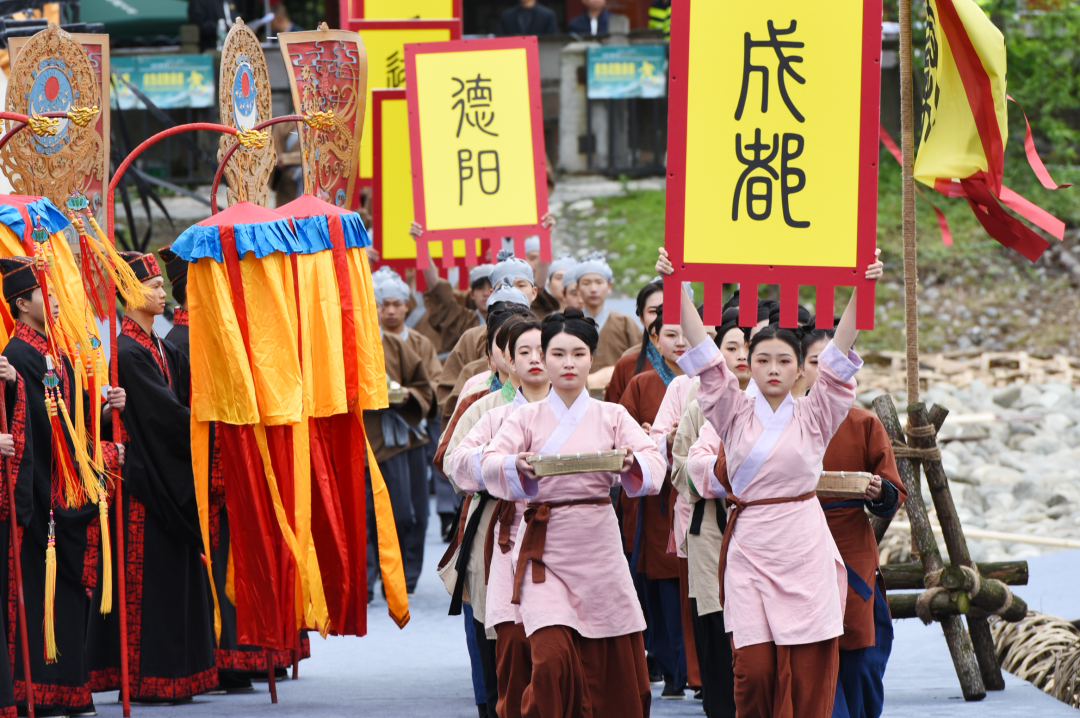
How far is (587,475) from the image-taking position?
4.44 metres

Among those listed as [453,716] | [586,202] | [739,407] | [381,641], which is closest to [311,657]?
[381,641]

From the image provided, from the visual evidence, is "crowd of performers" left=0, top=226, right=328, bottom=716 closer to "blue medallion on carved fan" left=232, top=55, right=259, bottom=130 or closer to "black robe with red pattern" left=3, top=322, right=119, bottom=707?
"black robe with red pattern" left=3, top=322, right=119, bottom=707

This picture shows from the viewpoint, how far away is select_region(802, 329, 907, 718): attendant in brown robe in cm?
461

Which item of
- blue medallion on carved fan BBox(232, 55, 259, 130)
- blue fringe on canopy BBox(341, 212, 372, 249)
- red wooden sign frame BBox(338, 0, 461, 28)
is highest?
red wooden sign frame BBox(338, 0, 461, 28)

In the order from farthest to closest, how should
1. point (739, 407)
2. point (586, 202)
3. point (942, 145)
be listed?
point (586, 202), point (942, 145), point (739, 407)

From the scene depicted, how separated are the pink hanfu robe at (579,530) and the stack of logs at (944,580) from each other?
140 cm

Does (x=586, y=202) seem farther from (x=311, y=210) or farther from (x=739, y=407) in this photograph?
(x=739, y=407)

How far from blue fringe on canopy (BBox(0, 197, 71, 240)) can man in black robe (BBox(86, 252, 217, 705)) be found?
515mm

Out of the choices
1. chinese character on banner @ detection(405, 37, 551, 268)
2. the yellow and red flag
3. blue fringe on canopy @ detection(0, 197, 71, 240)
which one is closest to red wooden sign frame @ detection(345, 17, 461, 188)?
chinese character on banner @ detection(405, 37, 551, 268)

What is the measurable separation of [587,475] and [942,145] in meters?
2.04

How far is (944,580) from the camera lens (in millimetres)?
5488

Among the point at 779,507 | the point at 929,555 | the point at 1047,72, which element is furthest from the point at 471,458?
the point at 1047,72

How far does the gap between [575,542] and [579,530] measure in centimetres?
4

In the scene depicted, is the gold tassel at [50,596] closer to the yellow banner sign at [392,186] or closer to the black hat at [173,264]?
the black hat at [173,264]
